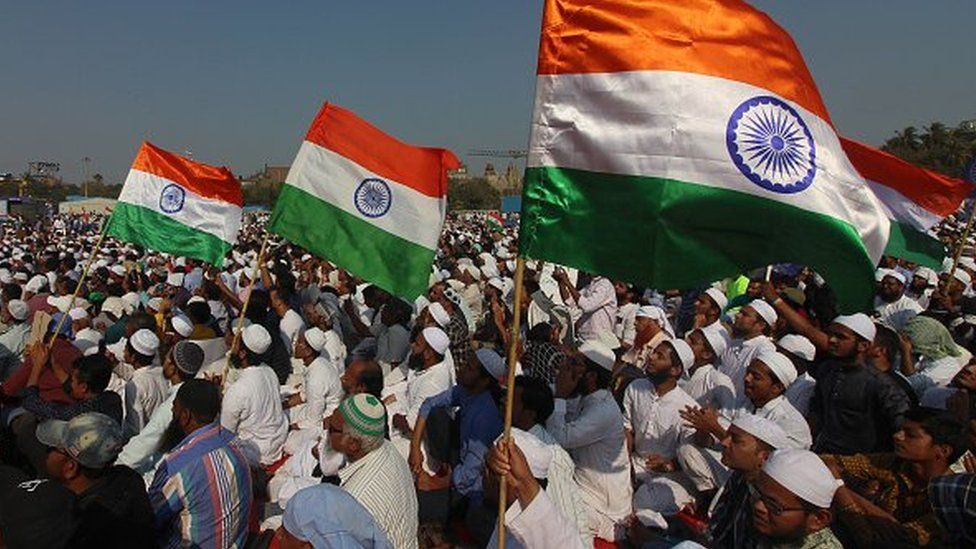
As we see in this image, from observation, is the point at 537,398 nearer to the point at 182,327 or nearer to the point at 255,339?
the point at 255,339

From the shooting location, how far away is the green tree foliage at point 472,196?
76875 mm

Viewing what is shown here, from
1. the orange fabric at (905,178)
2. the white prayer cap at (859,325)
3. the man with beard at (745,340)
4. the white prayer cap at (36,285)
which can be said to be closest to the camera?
the white prayer cap at (859,325)

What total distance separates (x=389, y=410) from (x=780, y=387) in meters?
2.96

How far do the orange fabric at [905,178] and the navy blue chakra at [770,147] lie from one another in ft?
14.1

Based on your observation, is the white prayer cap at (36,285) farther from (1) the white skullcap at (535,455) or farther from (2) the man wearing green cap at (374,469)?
(1) the white skullcap at (535,455)

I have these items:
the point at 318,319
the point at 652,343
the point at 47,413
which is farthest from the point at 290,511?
the point at 318,319

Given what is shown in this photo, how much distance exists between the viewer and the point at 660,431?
16.0ft

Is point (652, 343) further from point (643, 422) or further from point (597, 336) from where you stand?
point (597, 336)

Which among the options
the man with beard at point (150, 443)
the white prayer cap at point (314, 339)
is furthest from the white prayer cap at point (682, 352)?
the man with beard at point (150, 443)

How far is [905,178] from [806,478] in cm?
484

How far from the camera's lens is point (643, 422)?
4969 millimetres

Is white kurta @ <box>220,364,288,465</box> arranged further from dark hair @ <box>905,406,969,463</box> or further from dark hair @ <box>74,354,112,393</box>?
dark hair @ <box>905,406,969,463</box>

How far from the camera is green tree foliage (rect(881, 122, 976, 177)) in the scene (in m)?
45.5

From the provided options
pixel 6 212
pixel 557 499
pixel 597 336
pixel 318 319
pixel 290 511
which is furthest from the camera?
pixel 6 212
